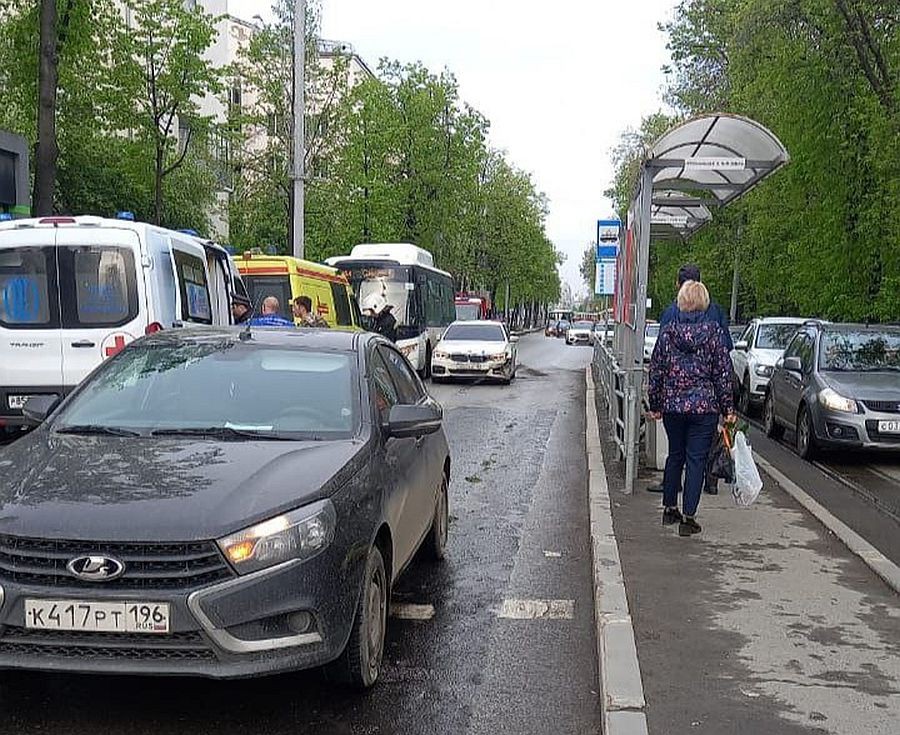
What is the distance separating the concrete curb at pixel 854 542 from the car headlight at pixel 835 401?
86.8 inches

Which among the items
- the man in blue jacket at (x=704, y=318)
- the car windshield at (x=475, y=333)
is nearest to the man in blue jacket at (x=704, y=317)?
the man in blue jacket at (x=704, y=318)

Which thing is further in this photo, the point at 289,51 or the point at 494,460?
the point at 289,51

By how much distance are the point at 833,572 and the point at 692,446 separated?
1258 millimetres

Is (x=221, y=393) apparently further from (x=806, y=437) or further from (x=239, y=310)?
(x=806, y=437)

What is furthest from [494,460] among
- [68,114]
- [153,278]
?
[68,114]

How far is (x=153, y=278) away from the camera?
9695mm

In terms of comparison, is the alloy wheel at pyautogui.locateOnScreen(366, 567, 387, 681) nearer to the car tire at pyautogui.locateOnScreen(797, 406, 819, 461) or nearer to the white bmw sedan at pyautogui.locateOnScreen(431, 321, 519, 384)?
the car tire at pyautogui.locateOnScreen(797, 406, 819, 461)

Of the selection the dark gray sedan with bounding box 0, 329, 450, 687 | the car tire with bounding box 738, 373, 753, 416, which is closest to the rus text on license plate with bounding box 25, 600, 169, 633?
the dark gray sedan with bounding box 0, 329, 450, 687

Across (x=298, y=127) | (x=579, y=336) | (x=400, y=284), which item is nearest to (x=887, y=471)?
(x=400, y=284)

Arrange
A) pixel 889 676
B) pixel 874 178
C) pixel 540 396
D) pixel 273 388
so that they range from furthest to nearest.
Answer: pixel 540 396
pixel 874 178
pixel 273 388
pixel 889 676

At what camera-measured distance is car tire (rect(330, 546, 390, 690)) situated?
437 cm

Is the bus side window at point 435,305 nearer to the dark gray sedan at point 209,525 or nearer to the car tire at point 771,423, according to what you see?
the car tire at point 771,423

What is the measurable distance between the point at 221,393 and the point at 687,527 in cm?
361

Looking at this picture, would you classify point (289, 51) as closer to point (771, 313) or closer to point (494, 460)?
point (771, 313)
